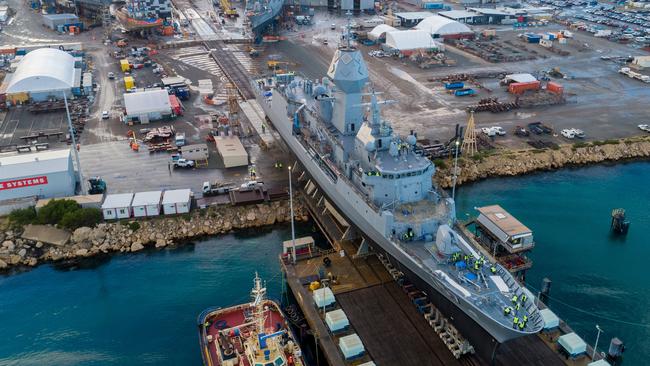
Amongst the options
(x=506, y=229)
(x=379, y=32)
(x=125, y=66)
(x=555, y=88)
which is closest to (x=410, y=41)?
(x=379, y=32)

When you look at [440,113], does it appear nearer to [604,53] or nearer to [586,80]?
[586,80]

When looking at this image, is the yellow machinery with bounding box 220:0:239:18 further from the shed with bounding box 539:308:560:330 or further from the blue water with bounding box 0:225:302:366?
the shed with bounding box 539:308:560:330

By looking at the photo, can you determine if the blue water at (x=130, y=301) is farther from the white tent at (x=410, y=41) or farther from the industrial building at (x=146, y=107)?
the white tent at (x=410, y=41)

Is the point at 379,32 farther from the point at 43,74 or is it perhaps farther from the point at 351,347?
the point at 351,347

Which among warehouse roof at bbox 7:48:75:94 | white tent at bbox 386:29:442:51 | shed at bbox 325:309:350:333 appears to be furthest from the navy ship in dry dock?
white tent at bbox 386:29:442:51

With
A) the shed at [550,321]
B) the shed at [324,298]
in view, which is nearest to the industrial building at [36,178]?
the shed at [324,298]

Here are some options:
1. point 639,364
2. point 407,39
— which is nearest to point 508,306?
point 639,364
